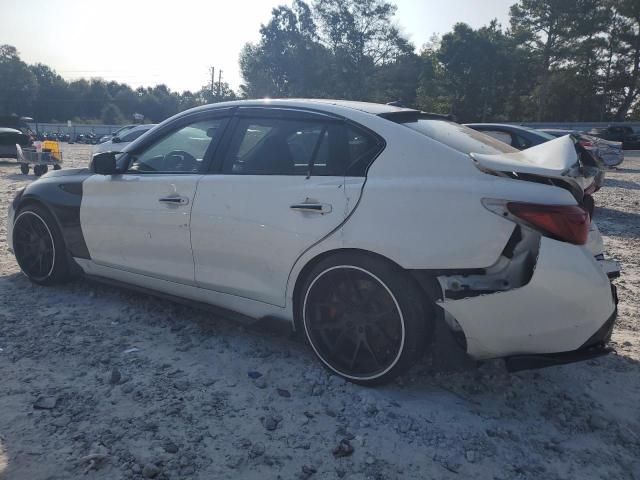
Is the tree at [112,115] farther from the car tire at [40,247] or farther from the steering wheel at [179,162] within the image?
the steering wheel at [179,162]

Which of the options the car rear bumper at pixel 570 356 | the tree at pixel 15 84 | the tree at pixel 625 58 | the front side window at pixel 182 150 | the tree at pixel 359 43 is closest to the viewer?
the car rear bumper at pixel 570 356

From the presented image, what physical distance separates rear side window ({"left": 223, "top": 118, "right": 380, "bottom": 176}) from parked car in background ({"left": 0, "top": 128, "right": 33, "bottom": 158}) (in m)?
17.9

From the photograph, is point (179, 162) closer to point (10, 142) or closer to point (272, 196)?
point (272, 196)

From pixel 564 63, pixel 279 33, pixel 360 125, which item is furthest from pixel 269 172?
pixel 279 33

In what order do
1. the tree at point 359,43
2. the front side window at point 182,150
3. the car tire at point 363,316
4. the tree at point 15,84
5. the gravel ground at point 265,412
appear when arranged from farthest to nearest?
the tree at point 15,84
the tree at point 359,43
the front side window at point 182,150
the car tire at point 363,316
the gravel ground at point 265,412

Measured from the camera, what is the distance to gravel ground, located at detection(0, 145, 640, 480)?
2357 millimetres

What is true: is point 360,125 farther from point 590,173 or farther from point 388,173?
point 590,173

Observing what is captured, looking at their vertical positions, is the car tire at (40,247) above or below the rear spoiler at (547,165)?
below

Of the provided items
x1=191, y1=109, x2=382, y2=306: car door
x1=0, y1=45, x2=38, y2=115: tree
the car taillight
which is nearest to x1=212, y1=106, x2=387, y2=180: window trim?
x1=191, y1=109, x2=382, y2=306: car door

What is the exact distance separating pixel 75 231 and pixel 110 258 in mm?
447

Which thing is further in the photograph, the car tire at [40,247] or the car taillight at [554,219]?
the car tire at [40,247]

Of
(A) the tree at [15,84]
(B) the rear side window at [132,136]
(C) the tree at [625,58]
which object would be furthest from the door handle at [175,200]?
(A) the tree at [15,84]

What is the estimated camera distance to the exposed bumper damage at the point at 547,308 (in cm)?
250

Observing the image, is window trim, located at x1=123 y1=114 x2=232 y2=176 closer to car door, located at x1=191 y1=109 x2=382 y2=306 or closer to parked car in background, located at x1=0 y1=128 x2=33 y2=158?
car door, located at x1=191 y1=109 x2=382 y2=306
